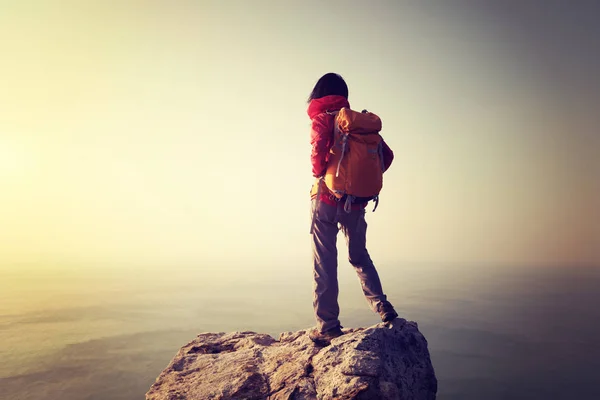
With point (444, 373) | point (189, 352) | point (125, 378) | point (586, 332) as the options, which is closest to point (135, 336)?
point (125, 378)

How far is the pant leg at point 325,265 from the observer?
5285mm

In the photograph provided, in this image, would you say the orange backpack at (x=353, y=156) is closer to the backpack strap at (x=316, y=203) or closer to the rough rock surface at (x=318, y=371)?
the backpack strap at (x=316, y=203)

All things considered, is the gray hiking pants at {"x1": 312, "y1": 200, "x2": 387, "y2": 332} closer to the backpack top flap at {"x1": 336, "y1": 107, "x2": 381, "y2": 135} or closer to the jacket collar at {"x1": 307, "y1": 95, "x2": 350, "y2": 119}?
the backpack top flap at {"x1": 336, "y1": 107, "x2": 381, "y2": 135}

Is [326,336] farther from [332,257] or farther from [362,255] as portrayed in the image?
[362,255]

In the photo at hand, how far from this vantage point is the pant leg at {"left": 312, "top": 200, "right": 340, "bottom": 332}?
208 inches

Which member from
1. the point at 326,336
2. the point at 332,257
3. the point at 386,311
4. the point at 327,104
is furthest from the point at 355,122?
A: the point at 326,336

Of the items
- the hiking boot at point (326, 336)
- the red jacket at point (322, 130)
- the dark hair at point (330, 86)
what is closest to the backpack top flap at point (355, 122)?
the red jacket at point (322, 130)

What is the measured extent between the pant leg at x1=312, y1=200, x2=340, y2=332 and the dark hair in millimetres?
1800

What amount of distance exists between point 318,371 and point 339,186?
9.02 ft

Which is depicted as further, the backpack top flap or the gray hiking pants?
the gray hiking pants

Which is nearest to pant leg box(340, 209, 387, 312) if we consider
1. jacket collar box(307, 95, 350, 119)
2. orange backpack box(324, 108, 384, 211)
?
orange backpack box(324, 108, 384, 211)

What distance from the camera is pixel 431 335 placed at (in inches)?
5335

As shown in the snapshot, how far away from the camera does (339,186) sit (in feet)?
16.4

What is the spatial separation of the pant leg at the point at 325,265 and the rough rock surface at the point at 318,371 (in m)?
0.41
